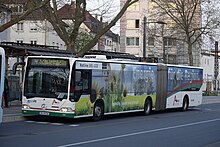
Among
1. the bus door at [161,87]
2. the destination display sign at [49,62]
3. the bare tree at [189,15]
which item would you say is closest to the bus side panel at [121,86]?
the bus door at [161,87]

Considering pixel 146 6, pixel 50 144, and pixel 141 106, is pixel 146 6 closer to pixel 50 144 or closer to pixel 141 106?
pixel 141 106

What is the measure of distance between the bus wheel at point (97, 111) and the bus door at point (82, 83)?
3.21 ft

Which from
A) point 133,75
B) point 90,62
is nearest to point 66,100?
point 90,62

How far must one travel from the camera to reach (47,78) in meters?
21.0

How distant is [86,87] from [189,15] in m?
34.6

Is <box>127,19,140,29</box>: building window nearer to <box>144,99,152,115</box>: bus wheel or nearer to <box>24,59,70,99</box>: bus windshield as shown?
<box>144,99,152,115</box>: bus wheel

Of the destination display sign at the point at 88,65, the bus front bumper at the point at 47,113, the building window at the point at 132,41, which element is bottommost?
the bus front bumper at the point at 47,113

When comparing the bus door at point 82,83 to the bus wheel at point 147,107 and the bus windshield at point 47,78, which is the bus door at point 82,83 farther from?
the bus wheel at point 147,107

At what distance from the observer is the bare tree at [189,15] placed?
51.4 meters

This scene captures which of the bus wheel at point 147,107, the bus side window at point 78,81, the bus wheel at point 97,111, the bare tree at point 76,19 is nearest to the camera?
the bus side window at point 78,81

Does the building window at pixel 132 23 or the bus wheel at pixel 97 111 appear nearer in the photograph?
the bus wheel at pixel 97 111

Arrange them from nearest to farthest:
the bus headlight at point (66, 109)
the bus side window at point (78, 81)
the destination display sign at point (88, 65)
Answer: the bus headlight at point (66, 109)
the bus side window at point (78, 81)
the destination display sign at point (88, 65)

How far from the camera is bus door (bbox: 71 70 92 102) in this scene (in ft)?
68.1

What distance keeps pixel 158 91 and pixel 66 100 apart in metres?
9.28
